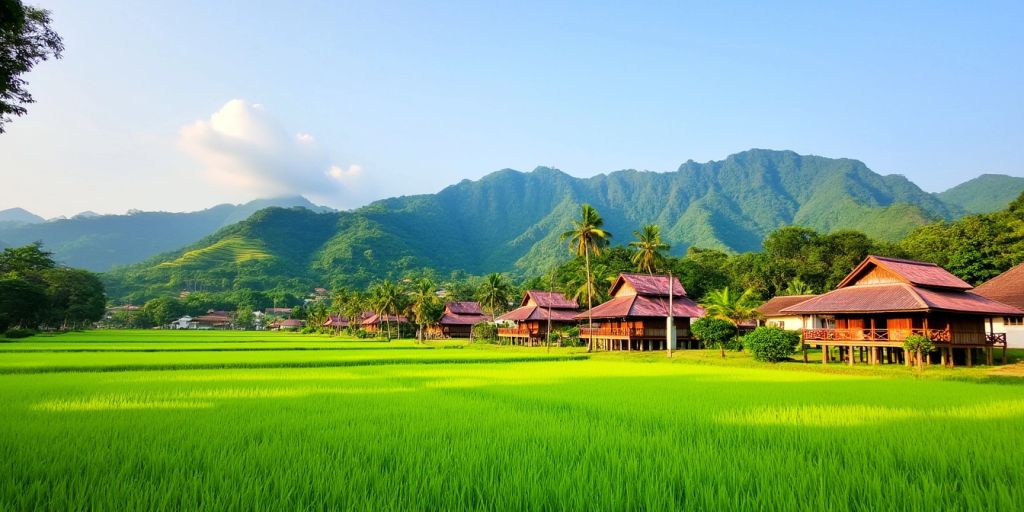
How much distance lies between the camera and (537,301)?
62.9m

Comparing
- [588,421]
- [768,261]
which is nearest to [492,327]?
[768,261]

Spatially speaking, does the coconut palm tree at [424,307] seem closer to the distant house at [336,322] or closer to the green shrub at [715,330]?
the distant house at [336,322]

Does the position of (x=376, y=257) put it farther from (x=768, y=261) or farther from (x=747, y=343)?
(x=747, y=343)

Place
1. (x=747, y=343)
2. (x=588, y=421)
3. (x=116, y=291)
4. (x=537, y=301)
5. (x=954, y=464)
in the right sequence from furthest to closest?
(x=116, y=291)
(x=537, y=301)
(x=747, y=343)
(x=588, y=421)
(x=954, y=464)

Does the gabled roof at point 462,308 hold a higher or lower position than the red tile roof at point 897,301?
lower

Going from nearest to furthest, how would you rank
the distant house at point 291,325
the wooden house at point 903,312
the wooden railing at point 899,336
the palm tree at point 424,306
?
1. the wooden railing at point 899,336
2. the wooden house at point 903,312
3. the palm tree at point 424,306
4. the distant house at point 291,325

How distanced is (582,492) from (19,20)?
13.1 metres

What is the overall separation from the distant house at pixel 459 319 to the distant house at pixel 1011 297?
58027mm

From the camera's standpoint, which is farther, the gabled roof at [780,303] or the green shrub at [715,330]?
the gabled roof at [780,303]

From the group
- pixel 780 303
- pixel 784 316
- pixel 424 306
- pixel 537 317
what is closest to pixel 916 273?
pixel 784 316

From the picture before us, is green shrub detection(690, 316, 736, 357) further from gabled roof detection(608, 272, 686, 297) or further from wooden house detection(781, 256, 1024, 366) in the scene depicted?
gabled roof detection(608, 272, 686, 297)

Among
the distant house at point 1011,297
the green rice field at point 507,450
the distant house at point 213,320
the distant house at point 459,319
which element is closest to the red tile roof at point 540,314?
the distant house at point 459,319

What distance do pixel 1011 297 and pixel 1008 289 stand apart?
1262 mm

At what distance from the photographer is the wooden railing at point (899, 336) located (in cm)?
2680
